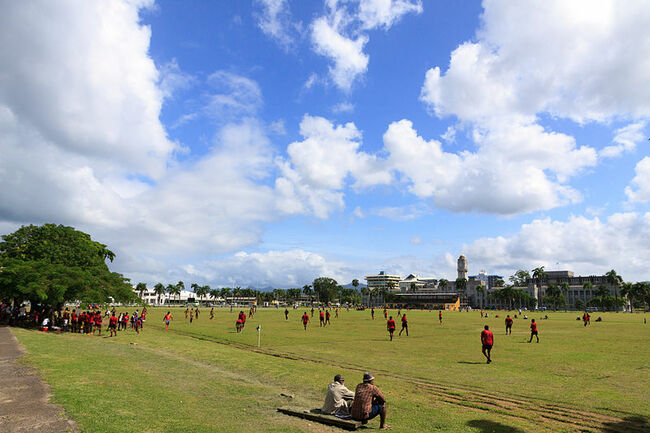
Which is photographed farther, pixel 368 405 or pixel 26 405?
pixel 26 405

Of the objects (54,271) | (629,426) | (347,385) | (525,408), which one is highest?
(54,271)

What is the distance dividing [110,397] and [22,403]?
1.96 meters

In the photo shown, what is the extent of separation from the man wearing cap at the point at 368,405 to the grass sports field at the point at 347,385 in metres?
0.46

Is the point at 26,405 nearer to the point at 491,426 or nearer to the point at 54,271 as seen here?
the point at 491,426

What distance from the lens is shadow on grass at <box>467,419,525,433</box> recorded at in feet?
28.6

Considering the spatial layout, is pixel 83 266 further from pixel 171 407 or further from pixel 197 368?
pixel 171 407

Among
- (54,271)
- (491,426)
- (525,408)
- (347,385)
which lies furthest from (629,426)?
(54,271)

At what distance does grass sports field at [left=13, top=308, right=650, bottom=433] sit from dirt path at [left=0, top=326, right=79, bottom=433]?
0.35m

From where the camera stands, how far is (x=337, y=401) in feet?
30.7

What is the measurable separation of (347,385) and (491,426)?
5249mm

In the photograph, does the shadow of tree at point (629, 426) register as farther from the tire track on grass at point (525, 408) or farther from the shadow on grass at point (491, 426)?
the shadow on grass at point (491, 426)

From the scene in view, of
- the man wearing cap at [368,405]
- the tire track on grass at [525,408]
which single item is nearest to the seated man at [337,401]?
the man wearing cap at [368,405]

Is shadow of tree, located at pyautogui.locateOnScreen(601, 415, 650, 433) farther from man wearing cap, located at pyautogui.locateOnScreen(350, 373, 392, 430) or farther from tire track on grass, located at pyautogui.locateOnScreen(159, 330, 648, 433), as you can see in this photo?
man wearing cap, located at pyautogui.locateOnScreen(350, 373, 392, 430)

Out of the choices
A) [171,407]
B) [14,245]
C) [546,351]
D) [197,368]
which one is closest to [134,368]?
[197,368]
